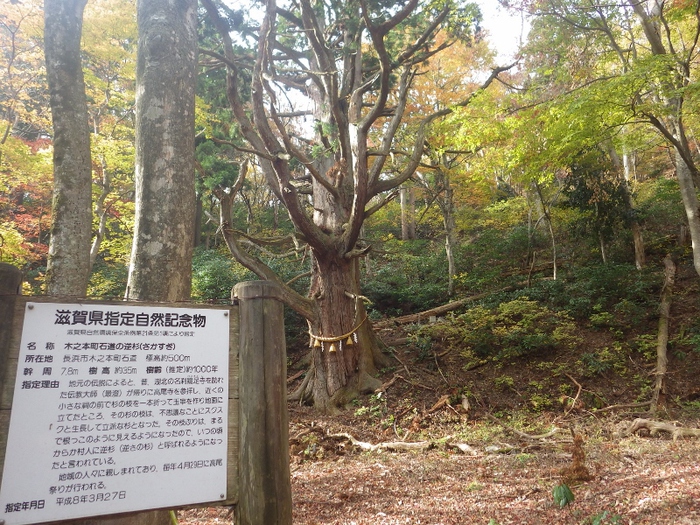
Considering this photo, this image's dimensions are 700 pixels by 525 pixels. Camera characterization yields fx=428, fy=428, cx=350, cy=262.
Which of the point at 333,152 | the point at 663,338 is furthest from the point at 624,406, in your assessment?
the point at 333,152

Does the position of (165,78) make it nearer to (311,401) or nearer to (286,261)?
(311,401)

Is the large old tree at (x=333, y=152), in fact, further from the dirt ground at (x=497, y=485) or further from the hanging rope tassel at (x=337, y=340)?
the dirt ground at (x=497, y=485)

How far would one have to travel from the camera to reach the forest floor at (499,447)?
3.26 metres

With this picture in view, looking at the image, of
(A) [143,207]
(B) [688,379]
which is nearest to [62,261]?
(A) [143,207]

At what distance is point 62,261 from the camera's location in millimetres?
4535

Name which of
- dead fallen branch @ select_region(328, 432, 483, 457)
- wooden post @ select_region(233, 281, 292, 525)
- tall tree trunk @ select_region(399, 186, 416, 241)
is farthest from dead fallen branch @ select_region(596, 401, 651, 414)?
tall tree trunk @ select_region(399, 186, 416, 241)

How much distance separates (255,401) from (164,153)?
80.5 inches

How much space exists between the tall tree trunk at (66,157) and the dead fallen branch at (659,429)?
7.20 metres

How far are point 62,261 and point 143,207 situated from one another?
2081mm

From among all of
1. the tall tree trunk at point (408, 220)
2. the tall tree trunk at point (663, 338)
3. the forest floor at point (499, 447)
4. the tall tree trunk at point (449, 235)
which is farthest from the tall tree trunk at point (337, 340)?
the tall tree trunk at point (408, 220)

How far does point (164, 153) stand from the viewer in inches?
129

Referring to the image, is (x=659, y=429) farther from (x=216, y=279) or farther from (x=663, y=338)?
(x=216, y=279)

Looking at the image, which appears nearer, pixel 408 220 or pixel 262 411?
pixel 262 411

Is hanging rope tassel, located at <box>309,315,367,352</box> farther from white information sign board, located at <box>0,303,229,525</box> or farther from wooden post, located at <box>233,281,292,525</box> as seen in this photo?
white information sign board, located at <box>0,303,229,525</box>
